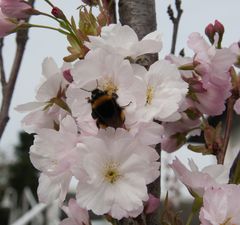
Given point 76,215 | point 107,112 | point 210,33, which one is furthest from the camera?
point 210,33

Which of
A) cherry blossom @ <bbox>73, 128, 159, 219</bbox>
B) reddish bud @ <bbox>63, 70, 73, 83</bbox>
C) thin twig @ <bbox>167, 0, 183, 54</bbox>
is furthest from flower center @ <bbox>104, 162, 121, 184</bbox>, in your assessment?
thin twig @ <bbox>167, 0, 183, 54</bbox>

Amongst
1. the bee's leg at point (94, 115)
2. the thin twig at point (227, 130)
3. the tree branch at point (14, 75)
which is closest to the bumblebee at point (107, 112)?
the bee's leg at point (94, 115)

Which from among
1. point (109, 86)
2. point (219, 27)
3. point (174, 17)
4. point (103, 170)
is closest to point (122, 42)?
point (109, 86)

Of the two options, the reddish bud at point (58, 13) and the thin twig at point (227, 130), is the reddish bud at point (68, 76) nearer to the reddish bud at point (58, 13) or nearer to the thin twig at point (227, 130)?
the reddish bud at point (58, 13)

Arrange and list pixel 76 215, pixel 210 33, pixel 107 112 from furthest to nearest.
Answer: pixel 210 33
pixel 76 215
pixel 107 112

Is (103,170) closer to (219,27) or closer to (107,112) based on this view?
(107,112)

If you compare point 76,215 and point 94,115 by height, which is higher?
point 94,115

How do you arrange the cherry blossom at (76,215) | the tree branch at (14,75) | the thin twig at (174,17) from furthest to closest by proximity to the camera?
the tree branch at (14,75) → the thin twig at (174,17) → the cherry blossom at (76,215)

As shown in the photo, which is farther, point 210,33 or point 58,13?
point 210,33
